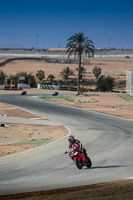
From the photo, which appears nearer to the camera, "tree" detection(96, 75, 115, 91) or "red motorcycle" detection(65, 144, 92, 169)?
"red motorcycle" detection(65, 144, 92, 169)

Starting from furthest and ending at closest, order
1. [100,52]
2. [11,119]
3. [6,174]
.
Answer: [100,52]
[11,119]
[6,174]

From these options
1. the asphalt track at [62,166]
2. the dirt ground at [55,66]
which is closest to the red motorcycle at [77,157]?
the asphalt track at [62,166]

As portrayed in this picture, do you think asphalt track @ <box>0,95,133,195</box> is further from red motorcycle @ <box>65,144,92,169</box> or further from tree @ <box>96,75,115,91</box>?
tree @ <box>96,75,115,91</box>

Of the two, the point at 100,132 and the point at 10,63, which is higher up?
the point at 10,63

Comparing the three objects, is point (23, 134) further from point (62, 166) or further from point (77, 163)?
point (77, 163)

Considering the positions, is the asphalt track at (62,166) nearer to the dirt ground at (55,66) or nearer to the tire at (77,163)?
the tire at (77,163)

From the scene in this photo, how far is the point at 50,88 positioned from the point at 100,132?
6640 cm

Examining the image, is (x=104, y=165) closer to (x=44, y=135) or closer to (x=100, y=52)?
(x=44, y=135)

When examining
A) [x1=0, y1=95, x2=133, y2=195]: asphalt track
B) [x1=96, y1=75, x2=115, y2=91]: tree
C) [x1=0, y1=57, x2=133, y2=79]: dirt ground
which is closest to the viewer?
[x1=0, y1=95, x2=133, y2=195]: asphalt track

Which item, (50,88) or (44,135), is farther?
(50,88)

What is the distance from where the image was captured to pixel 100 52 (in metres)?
191

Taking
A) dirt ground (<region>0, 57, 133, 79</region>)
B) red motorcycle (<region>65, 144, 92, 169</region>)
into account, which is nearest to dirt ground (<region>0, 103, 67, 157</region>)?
red motorcycle (<region>65, 144, 92, 169</region>)

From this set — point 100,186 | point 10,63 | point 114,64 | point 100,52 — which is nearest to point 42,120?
point 100,186

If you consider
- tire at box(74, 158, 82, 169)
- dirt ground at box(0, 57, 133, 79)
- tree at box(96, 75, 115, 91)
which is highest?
dirt ground at box(0, 57, 133, 79)
